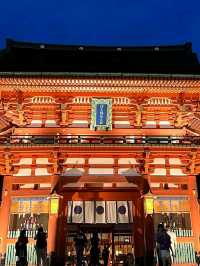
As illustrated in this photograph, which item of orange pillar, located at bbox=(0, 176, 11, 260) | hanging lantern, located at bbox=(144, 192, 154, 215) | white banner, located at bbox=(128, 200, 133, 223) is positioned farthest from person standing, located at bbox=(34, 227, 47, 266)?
white banner, located at bbox=(128, 200, 133, 223)

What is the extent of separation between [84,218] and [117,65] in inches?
349

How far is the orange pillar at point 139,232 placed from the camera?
16078 millimetres

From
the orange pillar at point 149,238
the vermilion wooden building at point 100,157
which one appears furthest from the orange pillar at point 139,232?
the orange pillar at point 149,238

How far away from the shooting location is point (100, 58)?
23.6m

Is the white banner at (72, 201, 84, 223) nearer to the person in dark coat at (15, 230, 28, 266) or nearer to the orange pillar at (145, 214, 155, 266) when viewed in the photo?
the orange pillar at (145, 214, 155, 266)

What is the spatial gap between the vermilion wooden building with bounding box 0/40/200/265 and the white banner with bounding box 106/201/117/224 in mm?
54

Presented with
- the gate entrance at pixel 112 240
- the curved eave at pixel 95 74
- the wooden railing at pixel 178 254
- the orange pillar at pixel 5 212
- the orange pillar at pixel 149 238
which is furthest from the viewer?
the gate entrance at pixel 112 240

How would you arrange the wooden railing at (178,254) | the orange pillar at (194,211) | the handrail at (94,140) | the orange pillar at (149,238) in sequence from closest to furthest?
the orange pillar at (149,238), the wooden railing at (178,254), the orange pillar at (194,211), the handrail at (94,140)

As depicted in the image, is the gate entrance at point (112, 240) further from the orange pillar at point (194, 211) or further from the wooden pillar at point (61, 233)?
the orange pillar at point (194, 211)

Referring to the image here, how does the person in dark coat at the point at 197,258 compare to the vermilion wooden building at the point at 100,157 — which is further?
the vermilion wooden building at the point at 100,157

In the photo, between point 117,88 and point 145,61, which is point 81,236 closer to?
point 117,88

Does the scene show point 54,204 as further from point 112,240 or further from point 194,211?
point 194,211

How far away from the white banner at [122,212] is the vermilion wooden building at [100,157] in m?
0.05

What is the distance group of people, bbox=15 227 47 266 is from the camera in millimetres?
12961
